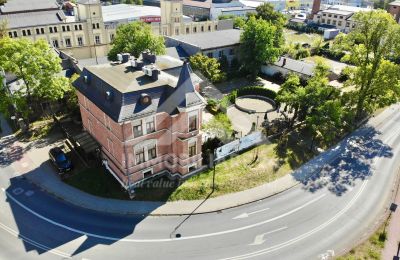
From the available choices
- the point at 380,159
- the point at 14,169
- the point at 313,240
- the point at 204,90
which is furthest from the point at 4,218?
the point at 380,159

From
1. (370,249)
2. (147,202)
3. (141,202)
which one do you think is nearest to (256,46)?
(147,202)

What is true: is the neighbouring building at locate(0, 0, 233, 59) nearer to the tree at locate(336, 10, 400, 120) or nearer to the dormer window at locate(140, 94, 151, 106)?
the tree at locate(336, 10, 400, 120)

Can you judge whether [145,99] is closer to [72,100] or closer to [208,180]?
[208,180]

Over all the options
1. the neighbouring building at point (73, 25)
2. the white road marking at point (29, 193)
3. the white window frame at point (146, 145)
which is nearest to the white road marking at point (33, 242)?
the white road marking at point (29, 193)

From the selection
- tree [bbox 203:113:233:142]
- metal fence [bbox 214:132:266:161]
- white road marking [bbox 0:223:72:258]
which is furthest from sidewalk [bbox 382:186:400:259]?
white road marking [bbox 0:223:72:258]

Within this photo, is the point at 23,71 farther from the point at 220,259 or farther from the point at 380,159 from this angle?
the point at 380,159

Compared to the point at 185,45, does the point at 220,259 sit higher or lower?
lower
